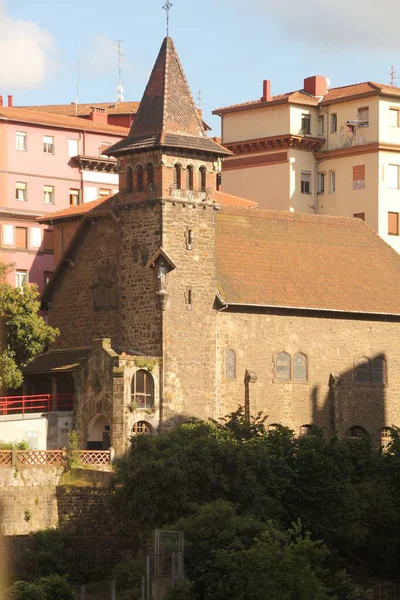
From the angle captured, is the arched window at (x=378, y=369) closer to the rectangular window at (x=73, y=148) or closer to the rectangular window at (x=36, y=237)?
the rectangular window at (x=36, y=237)

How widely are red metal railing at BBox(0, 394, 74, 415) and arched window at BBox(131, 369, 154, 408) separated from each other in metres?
3.94

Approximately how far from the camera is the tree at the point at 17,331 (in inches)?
3268

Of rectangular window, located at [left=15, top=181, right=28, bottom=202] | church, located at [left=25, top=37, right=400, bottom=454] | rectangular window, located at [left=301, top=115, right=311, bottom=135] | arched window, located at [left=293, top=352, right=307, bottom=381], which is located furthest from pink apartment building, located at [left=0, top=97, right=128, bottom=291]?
arched window, located at [left=293, top=352, right=307, bottom=381]

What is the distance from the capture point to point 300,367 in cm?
8756

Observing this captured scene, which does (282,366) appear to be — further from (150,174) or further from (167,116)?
(167,116)

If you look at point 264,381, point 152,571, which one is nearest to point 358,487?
point 264,381

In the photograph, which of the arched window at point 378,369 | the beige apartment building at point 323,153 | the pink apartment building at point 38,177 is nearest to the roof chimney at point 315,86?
the beige apartment building at point 323,153

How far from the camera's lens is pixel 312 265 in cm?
9138

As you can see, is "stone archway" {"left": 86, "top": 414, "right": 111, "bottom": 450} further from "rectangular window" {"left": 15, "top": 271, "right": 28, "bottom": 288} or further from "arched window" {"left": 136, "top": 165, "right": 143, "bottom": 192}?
"rectangular window" {"left": 15, "top": 271, "right": 28, "bottom": 288}

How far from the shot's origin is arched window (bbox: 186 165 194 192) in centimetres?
8338

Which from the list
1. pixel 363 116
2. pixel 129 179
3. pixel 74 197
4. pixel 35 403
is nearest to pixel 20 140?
pixel 74 197

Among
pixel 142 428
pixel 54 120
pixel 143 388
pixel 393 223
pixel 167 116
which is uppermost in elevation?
pixel 54 120

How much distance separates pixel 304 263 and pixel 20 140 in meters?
19.9

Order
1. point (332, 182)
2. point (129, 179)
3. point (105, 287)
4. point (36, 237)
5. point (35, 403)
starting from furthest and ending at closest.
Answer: point (332, 182) → point (36, 237) → point (105, 287) → point (35, 403) → point (129, 179)
